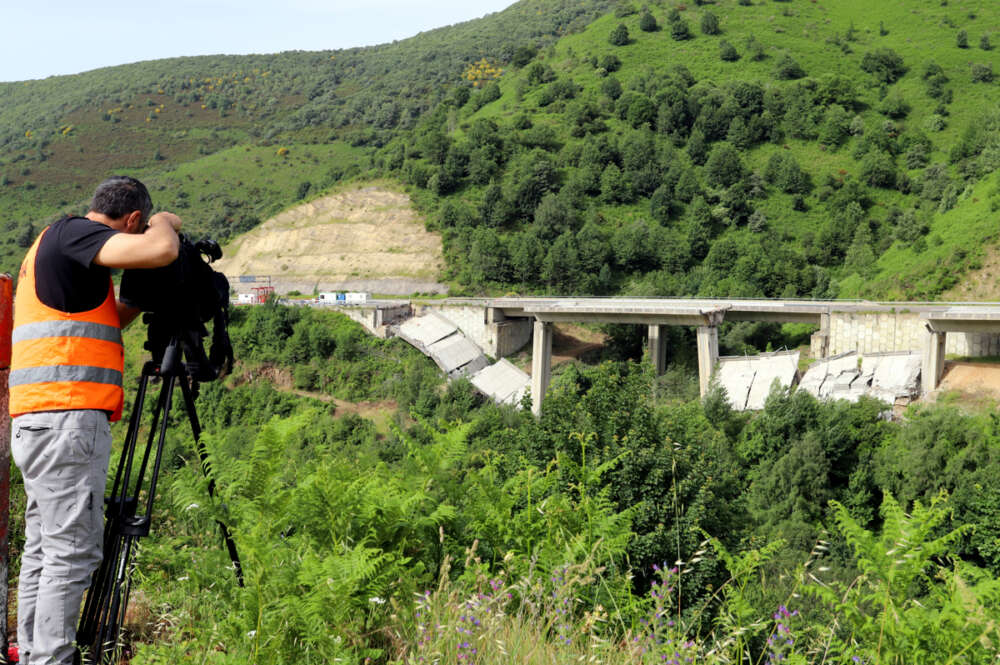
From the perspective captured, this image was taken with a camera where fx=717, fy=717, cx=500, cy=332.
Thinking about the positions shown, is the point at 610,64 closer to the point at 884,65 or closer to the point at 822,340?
the point at 884,65

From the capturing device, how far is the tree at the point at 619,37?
7675cm

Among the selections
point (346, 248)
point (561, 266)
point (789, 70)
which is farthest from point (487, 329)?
point (789, 70)

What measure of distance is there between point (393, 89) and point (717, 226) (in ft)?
298

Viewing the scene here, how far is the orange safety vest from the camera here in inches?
117

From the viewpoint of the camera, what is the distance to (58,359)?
301cm

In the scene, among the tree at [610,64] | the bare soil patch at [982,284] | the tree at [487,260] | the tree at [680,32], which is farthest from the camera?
the tree at [680,32]

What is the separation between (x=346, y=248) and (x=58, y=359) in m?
50.4

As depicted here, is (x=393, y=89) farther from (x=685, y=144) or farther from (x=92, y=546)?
(x=92, y=546)

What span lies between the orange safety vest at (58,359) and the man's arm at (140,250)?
251mm

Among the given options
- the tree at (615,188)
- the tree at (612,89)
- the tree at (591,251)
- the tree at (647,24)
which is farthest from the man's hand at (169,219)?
the tree at (647,24)

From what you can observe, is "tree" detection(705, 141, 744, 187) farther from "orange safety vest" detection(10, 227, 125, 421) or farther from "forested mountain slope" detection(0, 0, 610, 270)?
"orange safety vest" detection(10, 227, 125, 421)

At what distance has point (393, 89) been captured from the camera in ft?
419

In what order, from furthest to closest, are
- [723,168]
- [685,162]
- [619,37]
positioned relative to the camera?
1. [619,37]
2. [685,162]
3. [723,168]

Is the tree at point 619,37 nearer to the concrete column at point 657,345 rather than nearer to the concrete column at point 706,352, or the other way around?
the concrete column at point 657,345
